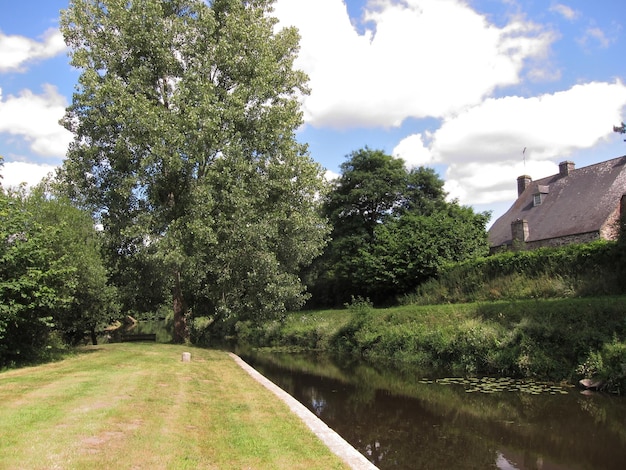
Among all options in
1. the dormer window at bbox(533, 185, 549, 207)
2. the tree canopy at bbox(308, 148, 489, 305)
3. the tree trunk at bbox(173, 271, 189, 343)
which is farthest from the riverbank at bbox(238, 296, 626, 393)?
the dormer window at bbox(533, 185, 549, 207)

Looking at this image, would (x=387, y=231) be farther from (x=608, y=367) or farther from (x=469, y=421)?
(x=469, y=421)

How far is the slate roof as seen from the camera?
3127 centimetres

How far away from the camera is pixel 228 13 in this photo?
24531 mm

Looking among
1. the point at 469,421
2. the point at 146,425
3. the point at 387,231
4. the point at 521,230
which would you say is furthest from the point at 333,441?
the point at 521,230

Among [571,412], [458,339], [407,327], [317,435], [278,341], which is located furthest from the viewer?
[278,341]

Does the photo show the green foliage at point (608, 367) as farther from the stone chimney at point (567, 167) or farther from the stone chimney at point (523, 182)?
the stone chimney at point (523, 182)

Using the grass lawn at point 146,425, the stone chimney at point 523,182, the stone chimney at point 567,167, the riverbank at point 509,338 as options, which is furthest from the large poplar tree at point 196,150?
the stone chimney at point 523,182

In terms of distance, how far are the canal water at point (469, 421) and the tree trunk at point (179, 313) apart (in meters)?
9.34

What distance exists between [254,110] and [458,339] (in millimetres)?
14031

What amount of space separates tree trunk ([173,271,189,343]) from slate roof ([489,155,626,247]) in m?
25.4

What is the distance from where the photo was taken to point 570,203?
3459 centimetres

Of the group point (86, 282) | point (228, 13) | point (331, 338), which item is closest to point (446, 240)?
point (331, 338)

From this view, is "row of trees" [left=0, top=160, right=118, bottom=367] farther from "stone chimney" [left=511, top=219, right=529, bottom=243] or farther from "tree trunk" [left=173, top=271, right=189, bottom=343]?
"stone chimney" [left=511, top=219, right=529, bottom=243]

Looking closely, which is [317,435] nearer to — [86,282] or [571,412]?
[571,412]
